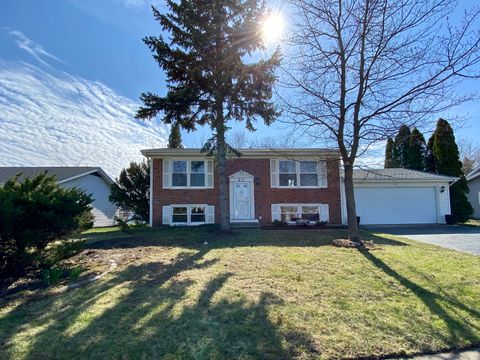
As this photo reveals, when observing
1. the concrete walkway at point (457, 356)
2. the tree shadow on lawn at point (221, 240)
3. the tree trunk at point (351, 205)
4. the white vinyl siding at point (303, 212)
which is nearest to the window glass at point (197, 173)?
the tree shadow on lawn at point (221, 240)

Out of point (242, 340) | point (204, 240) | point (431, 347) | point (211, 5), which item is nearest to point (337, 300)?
point (431, 347)

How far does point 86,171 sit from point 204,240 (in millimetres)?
15338

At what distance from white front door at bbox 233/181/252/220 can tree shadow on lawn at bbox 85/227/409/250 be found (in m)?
3.64

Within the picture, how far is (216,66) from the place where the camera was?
12016 millimetres

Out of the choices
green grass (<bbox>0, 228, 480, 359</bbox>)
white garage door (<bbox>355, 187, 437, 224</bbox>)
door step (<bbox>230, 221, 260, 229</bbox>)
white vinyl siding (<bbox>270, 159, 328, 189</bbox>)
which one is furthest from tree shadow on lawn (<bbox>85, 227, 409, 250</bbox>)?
white garage door (<bbox>355, 187, 437, 224</bbox>)

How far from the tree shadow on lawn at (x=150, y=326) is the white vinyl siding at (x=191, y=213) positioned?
10.3 meters

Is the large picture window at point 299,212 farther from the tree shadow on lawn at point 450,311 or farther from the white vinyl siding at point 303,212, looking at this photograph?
the tree shadow on lawn at point 450,311

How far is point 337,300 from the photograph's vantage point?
15.1 feet

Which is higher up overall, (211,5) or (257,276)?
(211,5)

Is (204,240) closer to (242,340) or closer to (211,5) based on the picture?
(242,340)

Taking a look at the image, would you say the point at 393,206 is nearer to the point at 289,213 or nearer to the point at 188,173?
the point at 289,213

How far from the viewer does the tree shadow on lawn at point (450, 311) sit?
3568 millimetres

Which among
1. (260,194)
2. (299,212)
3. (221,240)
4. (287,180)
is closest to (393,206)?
(299,212)

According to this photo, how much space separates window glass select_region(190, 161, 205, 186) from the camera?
15.9 m
